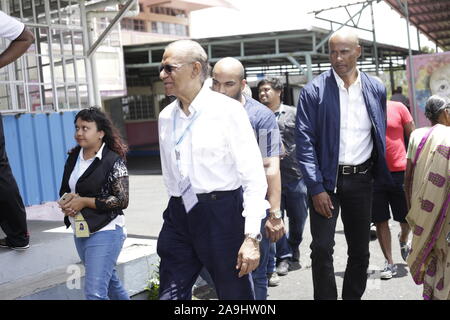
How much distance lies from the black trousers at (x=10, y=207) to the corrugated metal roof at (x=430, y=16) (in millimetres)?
9348

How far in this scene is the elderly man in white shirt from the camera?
2834mm

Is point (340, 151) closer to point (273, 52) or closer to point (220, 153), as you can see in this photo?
point (220, 153)

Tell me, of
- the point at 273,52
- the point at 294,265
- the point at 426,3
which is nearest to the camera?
the point at 294,265

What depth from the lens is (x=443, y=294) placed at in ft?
12.9

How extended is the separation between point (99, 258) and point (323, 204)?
151 centimetres

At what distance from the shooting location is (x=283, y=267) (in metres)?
5.73

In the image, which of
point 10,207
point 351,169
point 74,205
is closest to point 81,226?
point 74,205

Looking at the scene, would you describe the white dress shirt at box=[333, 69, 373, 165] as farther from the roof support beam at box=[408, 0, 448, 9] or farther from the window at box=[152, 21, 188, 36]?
the window at box=[152, 21, 188, 36]

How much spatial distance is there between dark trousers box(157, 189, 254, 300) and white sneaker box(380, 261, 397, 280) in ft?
9.22

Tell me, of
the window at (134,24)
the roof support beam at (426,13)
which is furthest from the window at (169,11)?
the roof support beam at (426,13)

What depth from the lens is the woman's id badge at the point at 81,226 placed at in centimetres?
378

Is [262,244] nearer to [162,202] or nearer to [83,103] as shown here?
[83,103]

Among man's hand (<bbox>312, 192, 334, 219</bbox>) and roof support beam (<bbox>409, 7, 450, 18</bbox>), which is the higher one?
roof support beam (<bbox>409, 7, 450, 18</bbox>)

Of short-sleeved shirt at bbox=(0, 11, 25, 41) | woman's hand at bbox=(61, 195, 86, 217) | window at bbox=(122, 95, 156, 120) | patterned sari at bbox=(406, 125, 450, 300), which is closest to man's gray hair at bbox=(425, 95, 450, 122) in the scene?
patterned sari at bbox=(406, 125, 450, 300)
